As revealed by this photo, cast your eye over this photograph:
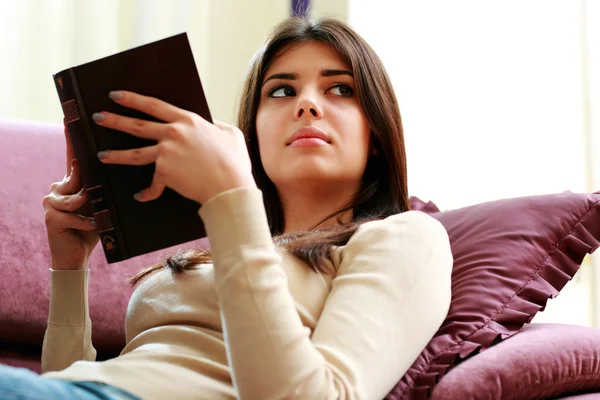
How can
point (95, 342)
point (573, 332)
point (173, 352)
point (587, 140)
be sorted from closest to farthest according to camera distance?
point (173, 352)
point (573, 332)
point (95, 342)
point (587, 140)

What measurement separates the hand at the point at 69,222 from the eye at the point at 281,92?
400mm

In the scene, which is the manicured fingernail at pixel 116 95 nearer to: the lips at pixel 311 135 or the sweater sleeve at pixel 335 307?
the sweater sleeve at pixel 335 307

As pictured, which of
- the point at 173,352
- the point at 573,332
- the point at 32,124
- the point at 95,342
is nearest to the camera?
the point at 173,352

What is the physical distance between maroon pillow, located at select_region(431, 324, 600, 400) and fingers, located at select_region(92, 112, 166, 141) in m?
0.47

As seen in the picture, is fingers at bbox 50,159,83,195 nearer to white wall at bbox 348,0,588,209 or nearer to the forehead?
the forehead

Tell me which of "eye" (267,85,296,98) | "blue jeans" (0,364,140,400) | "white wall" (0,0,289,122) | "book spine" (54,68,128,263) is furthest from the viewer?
"white wall" (0,0,289,122)

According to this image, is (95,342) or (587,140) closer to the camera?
(95,342)

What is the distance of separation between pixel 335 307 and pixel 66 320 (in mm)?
525

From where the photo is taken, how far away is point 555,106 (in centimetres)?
221

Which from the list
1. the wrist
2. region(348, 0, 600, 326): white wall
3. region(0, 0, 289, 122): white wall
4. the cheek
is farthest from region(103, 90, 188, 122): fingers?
region(0, 0, 289, 122): white wall

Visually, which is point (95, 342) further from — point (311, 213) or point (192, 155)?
point (192, 155)

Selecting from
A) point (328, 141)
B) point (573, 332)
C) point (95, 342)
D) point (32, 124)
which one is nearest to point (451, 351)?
point (573, 332)

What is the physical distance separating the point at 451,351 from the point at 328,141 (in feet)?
1.43

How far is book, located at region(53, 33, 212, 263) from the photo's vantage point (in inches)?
37.8
